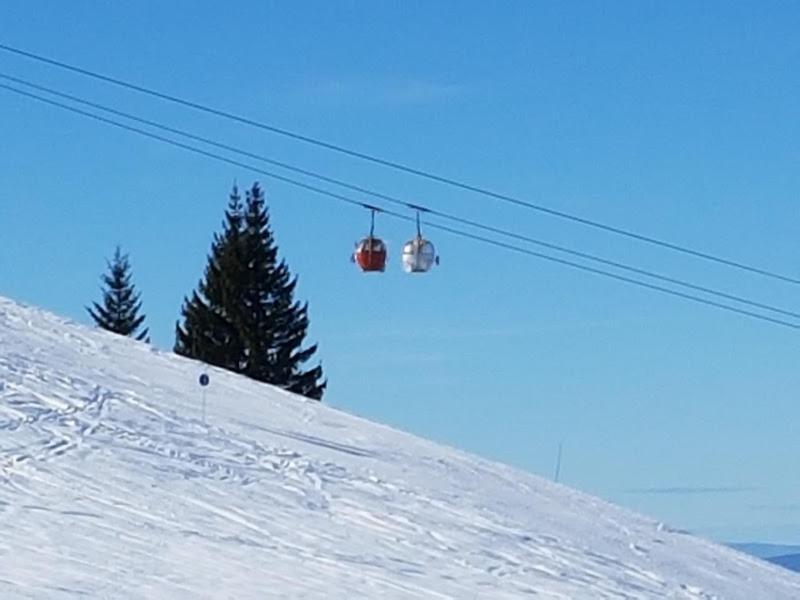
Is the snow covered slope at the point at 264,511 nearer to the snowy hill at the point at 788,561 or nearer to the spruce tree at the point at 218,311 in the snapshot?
the snowy hill at the point at 788,561

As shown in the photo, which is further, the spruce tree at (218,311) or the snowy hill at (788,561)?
the spruce tree at (218,311)

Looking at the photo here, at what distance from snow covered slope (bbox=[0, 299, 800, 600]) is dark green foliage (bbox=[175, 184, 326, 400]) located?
28758mm

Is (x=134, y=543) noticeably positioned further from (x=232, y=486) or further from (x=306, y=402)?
(x=306, y=402)

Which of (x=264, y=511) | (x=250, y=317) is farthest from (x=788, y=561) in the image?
(x=250, y=317)

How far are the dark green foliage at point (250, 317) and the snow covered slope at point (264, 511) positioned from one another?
2876 cm

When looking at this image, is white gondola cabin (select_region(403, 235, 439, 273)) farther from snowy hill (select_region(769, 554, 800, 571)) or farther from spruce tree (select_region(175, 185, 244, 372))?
spruce tree (select_region(175, 185, 244, 372))

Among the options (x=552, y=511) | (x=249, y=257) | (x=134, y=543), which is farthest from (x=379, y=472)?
(x=249, y=257)

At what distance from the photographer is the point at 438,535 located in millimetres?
15828

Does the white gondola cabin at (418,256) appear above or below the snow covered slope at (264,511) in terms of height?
above

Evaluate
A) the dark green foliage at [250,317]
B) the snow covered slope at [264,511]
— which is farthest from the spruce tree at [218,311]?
the snow covered slope at [264,511]

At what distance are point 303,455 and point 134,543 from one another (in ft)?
18.5

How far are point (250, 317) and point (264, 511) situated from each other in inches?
1477

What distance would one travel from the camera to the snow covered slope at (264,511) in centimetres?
1295

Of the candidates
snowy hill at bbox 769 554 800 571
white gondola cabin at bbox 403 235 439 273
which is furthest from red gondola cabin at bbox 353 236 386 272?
snowy hill at bbox 769 554 800 571
